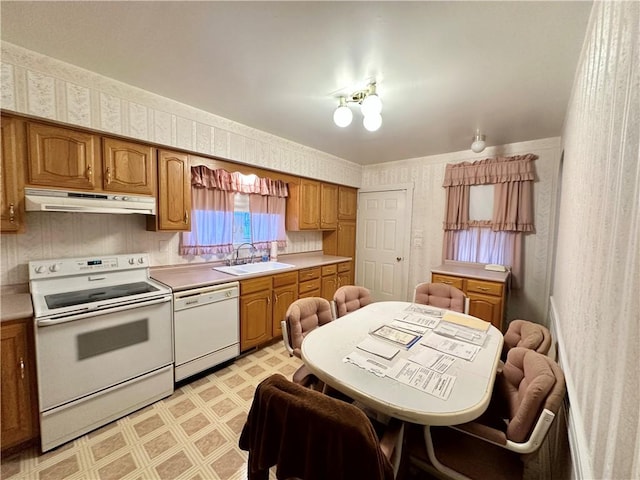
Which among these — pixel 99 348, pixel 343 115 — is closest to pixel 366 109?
pixel 343 115

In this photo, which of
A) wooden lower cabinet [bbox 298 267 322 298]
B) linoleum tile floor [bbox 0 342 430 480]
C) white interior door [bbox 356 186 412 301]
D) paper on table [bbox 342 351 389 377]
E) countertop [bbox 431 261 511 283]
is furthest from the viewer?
white interior door [bbox 356 186 412 301]

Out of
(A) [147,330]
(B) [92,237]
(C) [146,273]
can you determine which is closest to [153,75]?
(B) [92,237]

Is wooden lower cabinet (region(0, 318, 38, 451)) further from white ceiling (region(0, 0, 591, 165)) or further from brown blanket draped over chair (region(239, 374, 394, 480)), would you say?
white ceiling (region(0, 0, 591, 165))

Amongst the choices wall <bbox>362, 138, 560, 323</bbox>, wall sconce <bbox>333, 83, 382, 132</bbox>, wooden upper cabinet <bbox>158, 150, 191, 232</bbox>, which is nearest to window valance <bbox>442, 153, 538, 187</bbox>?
wall <bbox>362, 138, 560, 323</bbox>

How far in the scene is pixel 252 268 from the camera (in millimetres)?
2951

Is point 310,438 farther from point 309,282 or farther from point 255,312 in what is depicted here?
point 309,282

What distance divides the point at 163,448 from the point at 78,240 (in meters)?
1.67

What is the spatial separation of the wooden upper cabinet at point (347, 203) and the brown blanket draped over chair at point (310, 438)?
344cm

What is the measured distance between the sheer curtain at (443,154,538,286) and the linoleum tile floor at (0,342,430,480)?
2755 mm

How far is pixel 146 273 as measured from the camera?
7.72 ft

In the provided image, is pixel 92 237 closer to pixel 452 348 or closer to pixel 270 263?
pixel 270 263

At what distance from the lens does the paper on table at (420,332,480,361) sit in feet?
4.49

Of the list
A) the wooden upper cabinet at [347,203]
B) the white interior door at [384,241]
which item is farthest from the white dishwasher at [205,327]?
the white interior door at [384,241]

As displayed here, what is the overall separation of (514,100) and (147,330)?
334 cm
